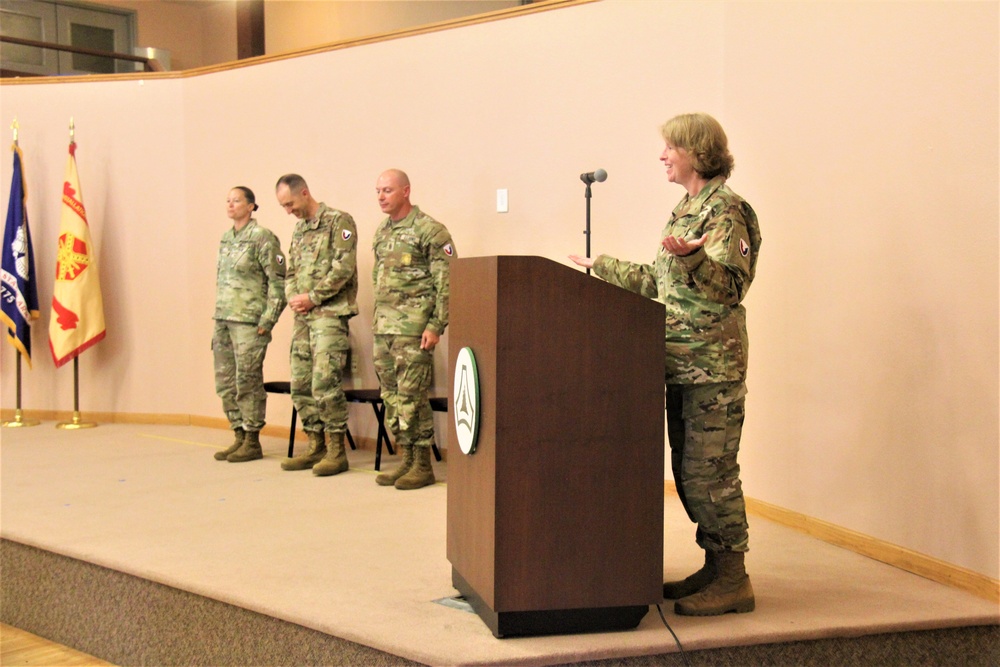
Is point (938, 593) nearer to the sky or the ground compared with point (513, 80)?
nearer to the ground

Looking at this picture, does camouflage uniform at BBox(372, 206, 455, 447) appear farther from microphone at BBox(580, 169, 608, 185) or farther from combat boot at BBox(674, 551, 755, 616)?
combat boot at BBox(674, 551, 755, 616)

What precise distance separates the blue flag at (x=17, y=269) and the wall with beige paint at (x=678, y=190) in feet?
0.72

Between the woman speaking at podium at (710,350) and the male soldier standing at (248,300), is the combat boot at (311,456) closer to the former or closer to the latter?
the male soldier standing at (248,300)

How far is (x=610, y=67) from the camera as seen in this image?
4441 mm

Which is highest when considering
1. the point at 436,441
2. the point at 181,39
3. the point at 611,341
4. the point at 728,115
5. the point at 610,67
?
the point at 181,39

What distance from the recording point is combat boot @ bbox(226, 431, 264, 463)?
17.1 feet

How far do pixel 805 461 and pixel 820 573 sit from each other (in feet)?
2.01

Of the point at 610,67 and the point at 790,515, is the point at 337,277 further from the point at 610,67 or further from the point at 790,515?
the point at 790,515

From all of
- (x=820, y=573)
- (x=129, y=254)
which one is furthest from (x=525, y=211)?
(x=129, y=254)

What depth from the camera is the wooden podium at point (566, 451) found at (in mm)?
2316

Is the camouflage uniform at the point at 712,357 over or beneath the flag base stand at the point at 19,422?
over

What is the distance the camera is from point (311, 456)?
16.6 ft

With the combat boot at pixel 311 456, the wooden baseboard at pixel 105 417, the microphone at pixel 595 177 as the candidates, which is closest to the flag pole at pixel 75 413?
the wooden baseboard at pixel 105 417

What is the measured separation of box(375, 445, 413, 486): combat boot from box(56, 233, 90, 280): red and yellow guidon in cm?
303
